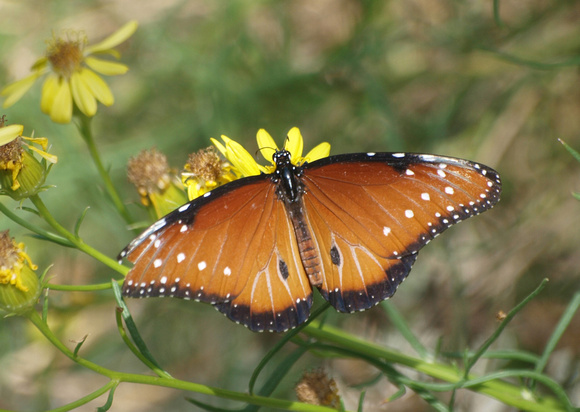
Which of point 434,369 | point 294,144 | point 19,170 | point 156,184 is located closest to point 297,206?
point 294,144

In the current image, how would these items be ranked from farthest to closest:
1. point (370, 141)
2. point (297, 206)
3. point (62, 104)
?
1. point (370, 141)
2. point (62, 104)
3. point (297, 206)

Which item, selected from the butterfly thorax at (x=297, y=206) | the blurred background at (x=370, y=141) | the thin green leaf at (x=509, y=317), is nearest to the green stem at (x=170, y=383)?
the butterfly thorax at (x=297, y=206)

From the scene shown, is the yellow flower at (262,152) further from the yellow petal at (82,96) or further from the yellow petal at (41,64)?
the yellow petal at (41,64)

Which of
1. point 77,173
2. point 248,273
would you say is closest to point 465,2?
point 77,173

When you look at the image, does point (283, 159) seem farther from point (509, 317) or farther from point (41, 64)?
point (41, 64)

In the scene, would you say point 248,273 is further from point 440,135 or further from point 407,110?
Answer: point 407,110

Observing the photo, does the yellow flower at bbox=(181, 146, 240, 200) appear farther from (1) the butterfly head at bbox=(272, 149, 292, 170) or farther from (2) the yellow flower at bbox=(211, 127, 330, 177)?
(1) the butterfly head at bbox=(272, 149, 292, 170)

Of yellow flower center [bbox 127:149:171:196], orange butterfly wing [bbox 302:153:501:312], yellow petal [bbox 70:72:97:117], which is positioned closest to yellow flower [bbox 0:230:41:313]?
yellow flower center [bbox 127:149:171:196]
